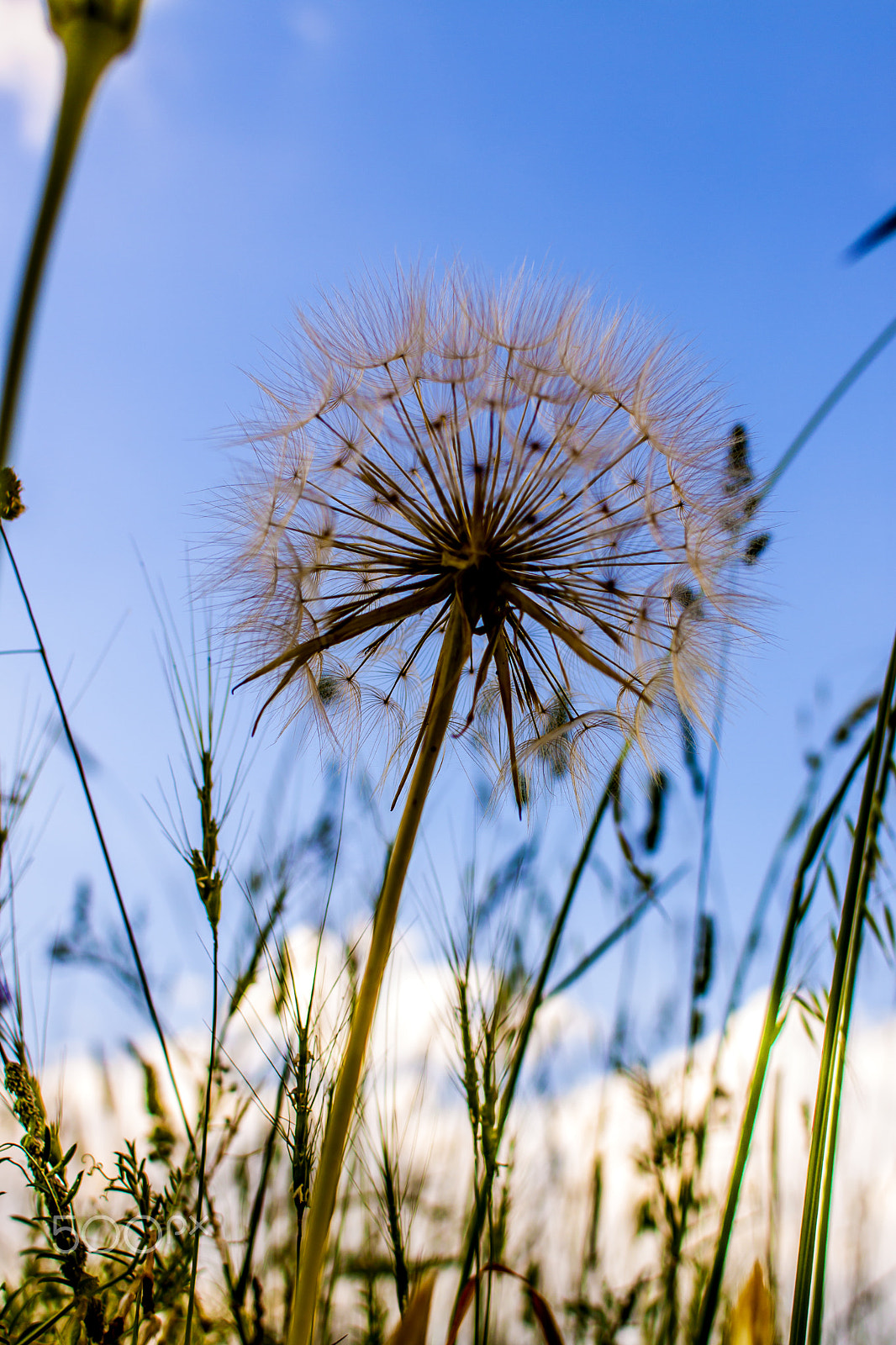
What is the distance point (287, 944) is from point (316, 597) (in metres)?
1.07

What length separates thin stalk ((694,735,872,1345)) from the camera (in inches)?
→ 59.4

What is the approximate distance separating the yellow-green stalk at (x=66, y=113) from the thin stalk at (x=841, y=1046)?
52.8 inches

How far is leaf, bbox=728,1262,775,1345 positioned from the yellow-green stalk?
1834mm

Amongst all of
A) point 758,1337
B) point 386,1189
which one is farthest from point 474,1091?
point 758,1337

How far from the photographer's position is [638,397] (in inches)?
106

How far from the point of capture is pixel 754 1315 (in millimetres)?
1628

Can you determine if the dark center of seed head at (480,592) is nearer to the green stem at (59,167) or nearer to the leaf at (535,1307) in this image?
the leaf at (535,1307)

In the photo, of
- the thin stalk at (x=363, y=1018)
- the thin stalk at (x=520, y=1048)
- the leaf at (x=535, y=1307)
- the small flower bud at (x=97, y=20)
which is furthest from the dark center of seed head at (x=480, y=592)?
the small flower bud at (x=97, y=20)

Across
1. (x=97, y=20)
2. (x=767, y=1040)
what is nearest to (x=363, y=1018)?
(x=767, y=1040)

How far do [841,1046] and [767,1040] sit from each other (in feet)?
0.46

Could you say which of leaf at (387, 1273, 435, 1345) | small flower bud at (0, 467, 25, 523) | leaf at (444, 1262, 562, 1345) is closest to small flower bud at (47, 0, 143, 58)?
small flower bud at (0, 467, 25, 523)

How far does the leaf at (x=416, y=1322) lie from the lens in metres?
1.38

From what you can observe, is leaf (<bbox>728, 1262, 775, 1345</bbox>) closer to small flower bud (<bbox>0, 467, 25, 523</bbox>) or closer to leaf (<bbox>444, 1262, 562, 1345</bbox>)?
leaf (<bbox>444, 1262, 562, 1345</bbox>)

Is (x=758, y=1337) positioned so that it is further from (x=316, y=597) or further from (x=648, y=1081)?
(x=316, y=597)
